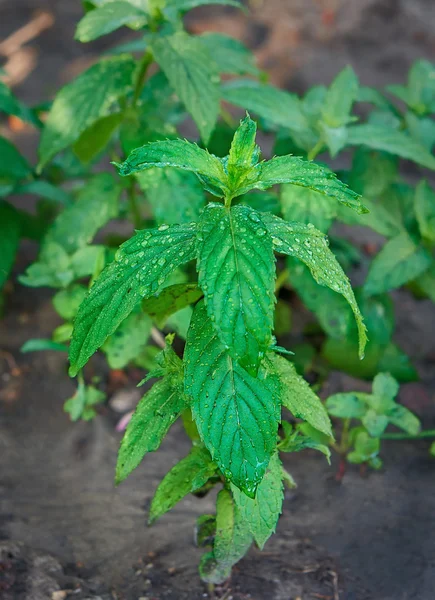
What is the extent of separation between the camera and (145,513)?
2.17 metres

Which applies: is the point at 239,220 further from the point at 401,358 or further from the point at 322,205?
the point at 401,358

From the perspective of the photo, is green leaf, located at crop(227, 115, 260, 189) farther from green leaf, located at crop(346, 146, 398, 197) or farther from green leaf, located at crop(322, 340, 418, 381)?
green leaf, located at crop(322, 340, 418, 381)

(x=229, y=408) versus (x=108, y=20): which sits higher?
(x=108, y=20)

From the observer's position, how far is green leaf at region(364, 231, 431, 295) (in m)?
2.44

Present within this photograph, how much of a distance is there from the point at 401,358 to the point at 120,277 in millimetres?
1523

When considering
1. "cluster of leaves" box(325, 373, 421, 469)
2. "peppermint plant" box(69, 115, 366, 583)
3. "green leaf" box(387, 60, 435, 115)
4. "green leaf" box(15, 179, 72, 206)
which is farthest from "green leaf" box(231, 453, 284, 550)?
"green leaf" box(387, 60, 435, 115)

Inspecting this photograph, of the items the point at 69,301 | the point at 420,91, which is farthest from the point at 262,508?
the point at 420,91

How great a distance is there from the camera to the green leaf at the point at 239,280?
50.3 inches

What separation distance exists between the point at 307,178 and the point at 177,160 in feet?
0.87

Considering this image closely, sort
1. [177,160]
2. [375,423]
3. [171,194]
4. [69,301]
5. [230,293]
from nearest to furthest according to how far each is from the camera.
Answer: [230,293] < [177,160] < [375,423] < [171,194] < [69,301]

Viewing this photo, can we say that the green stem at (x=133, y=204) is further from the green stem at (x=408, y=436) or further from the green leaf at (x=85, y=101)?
the green stem at (x=408, y=436)

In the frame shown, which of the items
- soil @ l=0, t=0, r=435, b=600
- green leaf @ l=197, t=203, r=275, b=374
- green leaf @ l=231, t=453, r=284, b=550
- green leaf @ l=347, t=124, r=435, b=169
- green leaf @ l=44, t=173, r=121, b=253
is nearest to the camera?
green leaf @ l=197, t=203, r=275, b=374

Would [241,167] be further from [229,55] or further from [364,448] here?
[229,55]

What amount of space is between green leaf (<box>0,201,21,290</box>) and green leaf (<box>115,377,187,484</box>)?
979 millimetres
